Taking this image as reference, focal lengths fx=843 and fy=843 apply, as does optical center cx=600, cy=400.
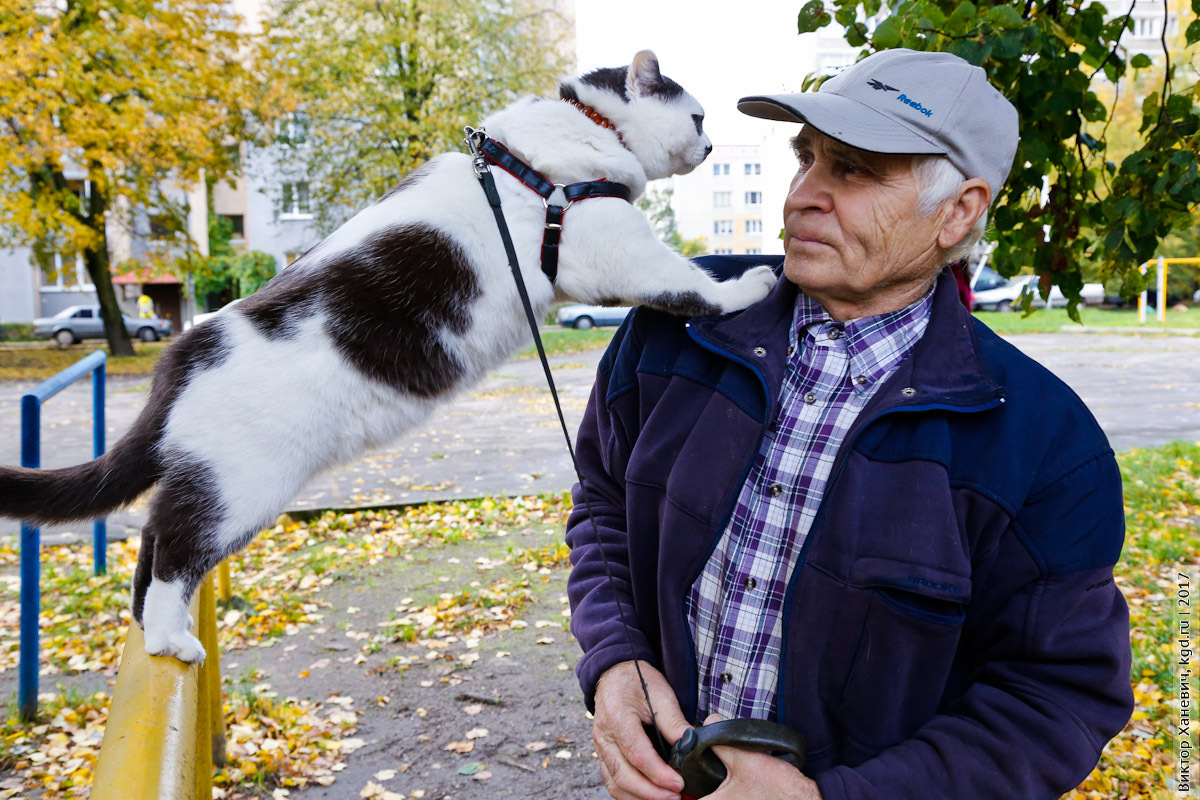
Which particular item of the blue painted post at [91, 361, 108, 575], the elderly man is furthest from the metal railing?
the elderly man

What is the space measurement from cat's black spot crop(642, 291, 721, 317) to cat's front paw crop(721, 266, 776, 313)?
4cm

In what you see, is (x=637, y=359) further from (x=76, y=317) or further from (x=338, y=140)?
(x=76, y=317)

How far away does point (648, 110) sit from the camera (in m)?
2.06

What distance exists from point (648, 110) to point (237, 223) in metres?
38.2

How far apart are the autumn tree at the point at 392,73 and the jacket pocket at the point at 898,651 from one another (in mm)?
17655

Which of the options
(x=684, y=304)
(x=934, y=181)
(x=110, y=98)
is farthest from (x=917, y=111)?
(x=110, y=98)

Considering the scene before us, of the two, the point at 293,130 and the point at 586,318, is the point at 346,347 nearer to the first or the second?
the point at 293,130

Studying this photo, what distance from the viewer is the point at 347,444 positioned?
167 centimetres

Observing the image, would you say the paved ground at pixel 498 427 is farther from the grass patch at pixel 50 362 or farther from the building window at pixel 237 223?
the building window at pixel 237 223

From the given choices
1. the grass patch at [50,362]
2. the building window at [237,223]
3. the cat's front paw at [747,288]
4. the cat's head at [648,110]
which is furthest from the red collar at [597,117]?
the building window at [237,223]

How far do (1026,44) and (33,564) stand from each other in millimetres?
4339

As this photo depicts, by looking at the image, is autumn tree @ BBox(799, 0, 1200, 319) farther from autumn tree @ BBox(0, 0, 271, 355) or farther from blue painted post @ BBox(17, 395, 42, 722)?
autumn tree @ BBox(0, 0, 271, 355)

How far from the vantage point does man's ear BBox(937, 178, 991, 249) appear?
58.9 inches

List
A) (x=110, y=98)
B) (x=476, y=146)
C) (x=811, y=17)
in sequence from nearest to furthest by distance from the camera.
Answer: (x=476, y=146)
(x=811, y=17)
(x=110, y=98)
